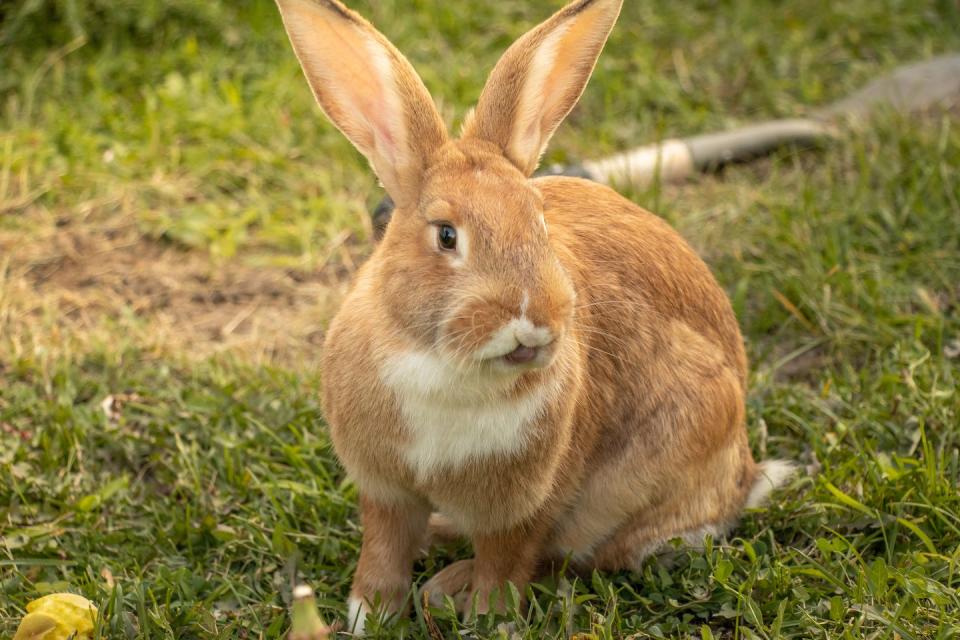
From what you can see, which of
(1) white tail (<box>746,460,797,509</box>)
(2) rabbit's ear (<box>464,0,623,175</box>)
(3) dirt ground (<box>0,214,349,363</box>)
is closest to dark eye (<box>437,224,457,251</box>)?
(2) rabbit's ear (<box>464,0,623,175</box>)

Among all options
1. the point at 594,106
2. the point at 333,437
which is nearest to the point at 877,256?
the point at 594,106

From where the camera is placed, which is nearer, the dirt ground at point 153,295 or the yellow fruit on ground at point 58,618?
the yellow fruit on ground at point 58,618

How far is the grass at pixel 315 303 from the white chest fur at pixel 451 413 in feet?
1.75

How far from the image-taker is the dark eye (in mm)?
2982

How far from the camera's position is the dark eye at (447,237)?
2982mm

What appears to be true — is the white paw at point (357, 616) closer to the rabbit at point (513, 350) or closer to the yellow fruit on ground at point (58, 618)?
the rabbit at point (513, 350)

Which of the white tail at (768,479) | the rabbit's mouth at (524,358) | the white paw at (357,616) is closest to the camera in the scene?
the rabbit's mouth at (524,358)

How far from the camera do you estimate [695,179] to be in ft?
19.5

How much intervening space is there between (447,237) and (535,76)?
0.57 meters

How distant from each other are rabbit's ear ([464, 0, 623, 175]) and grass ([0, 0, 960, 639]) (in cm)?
126

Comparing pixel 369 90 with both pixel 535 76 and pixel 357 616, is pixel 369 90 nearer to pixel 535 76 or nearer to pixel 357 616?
pixel 535 76

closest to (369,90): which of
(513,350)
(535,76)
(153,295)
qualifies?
(535,76)

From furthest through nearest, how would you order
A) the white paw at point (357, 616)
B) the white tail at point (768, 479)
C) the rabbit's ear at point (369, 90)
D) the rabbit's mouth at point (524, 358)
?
the white tail at point (768, 479) → the white paw at point (357, 616) → the rabbit's ear at point (369, 90) → the rabbit's mouth at point (524, 358)

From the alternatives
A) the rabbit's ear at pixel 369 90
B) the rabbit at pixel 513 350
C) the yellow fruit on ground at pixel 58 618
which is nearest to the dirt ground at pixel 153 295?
the rabbit at pixel 513 350
